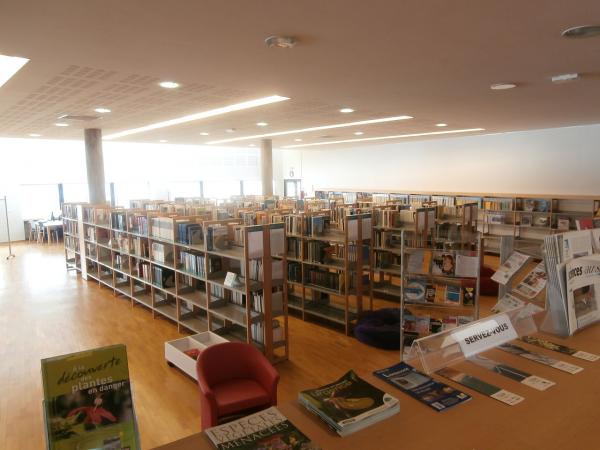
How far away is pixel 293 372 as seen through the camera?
15.0 ft

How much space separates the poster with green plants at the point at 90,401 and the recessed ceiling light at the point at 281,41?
2344 millimetres

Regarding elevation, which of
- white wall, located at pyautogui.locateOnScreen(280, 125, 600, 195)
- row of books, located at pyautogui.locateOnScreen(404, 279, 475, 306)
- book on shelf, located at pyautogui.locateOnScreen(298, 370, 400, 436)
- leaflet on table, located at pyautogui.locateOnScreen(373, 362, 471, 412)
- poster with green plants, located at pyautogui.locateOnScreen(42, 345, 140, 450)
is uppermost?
white wall, located at pyautogui.locateOnScreen(280, 125, 600, 195)

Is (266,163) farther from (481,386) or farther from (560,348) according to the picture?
(481,386)

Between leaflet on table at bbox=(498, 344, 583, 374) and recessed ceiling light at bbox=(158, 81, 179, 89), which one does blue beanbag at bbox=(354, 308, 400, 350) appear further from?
recessed ceiling light at bbox=(158, 81, 179, 89)

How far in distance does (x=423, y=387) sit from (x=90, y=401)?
1206mm

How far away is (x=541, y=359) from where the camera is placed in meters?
1.82

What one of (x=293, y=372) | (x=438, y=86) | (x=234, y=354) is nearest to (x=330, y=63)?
(x=438, y=86)

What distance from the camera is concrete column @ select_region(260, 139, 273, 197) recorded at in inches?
454

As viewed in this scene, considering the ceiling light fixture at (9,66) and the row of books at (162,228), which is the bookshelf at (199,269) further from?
the ceiling light fixture at (9,66)

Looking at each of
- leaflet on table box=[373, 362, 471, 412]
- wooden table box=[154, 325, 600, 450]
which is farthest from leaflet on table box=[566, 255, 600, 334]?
leaflet on table box=[373, 362, 471, 412]

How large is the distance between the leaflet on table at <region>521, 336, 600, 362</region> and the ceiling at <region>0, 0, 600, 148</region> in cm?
187

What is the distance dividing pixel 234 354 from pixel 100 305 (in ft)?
15.7

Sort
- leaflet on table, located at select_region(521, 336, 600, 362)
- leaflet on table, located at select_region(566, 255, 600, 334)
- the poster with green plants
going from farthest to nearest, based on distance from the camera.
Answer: leaflet on table, located at select_region(566, 255, 600, 334), leaflet on table, located at select_region(521, 336, 600, 362), the poster with green plants

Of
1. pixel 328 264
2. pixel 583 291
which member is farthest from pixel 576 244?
pixel 328 264
